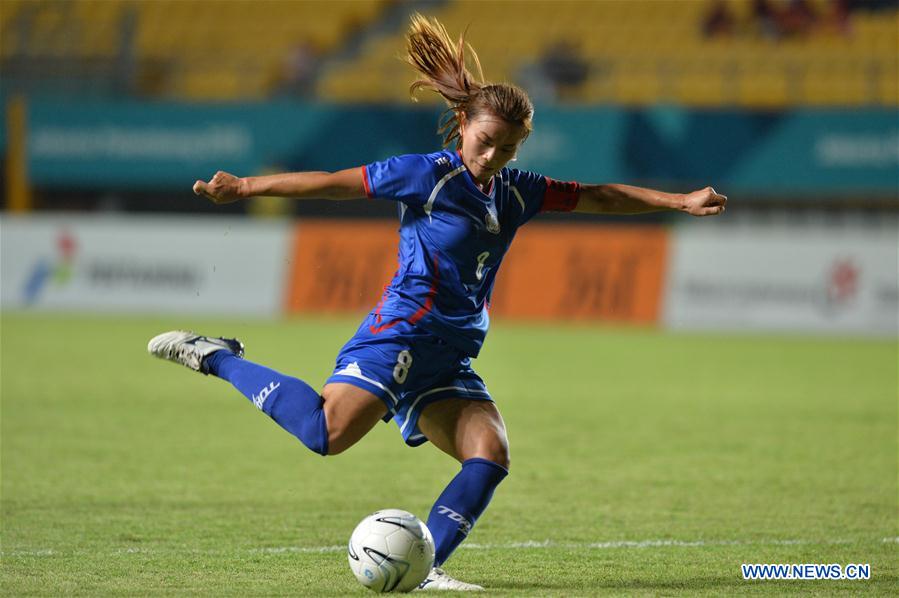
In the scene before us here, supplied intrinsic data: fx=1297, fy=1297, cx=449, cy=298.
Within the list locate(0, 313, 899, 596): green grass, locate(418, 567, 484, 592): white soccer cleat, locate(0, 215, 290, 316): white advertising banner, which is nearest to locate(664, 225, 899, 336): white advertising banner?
locate(0, 313, 899, 596): green grass

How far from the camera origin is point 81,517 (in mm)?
6371

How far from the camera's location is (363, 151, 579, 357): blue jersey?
4918 millimetres

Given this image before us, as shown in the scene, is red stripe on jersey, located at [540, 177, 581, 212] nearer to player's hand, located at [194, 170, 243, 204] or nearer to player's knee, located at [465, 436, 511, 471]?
player's knee, located at [465, 436, 511, 471]

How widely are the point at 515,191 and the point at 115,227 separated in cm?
1636

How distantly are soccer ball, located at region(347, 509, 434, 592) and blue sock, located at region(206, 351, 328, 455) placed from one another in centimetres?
37

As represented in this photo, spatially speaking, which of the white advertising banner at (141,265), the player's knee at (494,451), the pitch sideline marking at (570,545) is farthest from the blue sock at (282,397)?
the white advertising banner at (141,265)

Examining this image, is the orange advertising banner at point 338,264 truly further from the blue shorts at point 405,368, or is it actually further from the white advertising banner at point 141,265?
the blue shorts at point 405,368

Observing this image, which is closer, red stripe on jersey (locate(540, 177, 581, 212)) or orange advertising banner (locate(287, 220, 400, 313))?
red stripe on jersey (locate(540, 177, 581, 212))

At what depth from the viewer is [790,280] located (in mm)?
18828

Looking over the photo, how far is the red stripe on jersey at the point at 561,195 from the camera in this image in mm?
5293

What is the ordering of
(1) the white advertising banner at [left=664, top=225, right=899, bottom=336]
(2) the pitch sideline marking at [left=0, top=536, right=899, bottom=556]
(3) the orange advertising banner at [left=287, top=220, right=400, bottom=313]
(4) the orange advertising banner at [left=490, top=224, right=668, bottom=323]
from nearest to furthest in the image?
(2) the pitch sideline marking at [left=0, top=536, right=899, bottom=556]
(1) the white advertising banner at [left=664, top=225, right=899, bottom=336]
(4) the orange advertising banner at [left=490, top=224, right=668, bottom=323]
(3) the orange advertising banner at [left=287, top=220, right=400, bottom=313]

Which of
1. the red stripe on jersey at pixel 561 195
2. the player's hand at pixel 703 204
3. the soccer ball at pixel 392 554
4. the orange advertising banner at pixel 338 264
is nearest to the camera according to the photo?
the soccer ball at pixel 392 554

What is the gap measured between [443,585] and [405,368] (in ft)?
2.72

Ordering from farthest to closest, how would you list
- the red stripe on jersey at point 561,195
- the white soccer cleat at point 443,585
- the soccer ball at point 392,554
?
the red stripe on jersey at point 561,195
the white soccer cleat at point 443,585
the soccer ball at point 392,554
